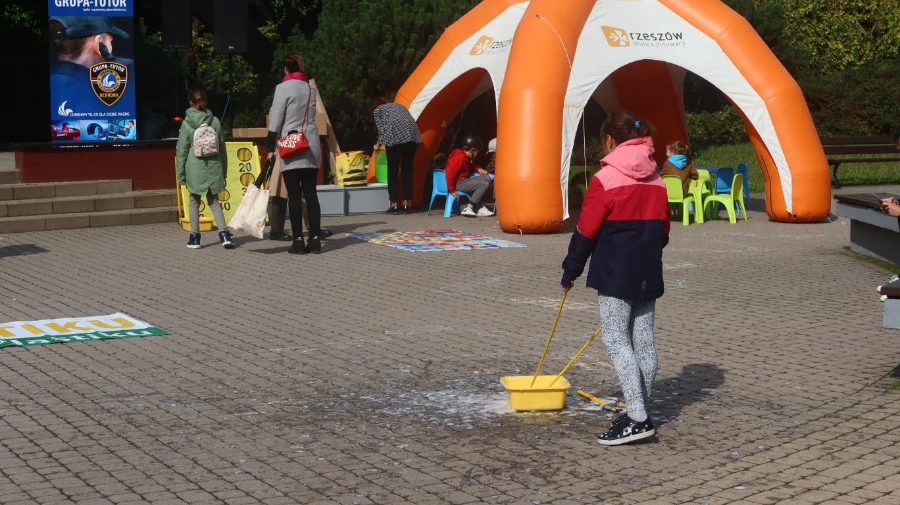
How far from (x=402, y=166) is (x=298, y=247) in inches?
162

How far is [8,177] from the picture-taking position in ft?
50.6

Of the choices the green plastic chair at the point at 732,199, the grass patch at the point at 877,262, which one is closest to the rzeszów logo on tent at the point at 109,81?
the green plastic chair at the point at 732,199

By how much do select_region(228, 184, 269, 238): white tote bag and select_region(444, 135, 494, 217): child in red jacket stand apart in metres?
4.46

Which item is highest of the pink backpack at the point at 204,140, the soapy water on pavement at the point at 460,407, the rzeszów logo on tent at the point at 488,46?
the rzeszów logo on tent at the point at 488,46

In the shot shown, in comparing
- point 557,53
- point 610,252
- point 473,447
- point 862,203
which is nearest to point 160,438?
point 473,447

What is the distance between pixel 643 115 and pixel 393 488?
14827mm

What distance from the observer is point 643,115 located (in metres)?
19.6

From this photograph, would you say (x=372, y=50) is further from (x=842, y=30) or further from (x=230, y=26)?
(x=842, y=30)

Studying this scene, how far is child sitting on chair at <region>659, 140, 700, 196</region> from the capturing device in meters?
16.0

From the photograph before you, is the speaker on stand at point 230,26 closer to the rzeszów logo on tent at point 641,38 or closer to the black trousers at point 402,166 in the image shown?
the black trousers at point 402,166

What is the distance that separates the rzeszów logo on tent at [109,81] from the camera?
16422mm

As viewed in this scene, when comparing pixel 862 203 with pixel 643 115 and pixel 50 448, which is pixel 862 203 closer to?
pixel 643 115

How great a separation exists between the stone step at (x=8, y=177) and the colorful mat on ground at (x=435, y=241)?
4.36 metres

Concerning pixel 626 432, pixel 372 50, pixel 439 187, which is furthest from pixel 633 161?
pixel 372 50
